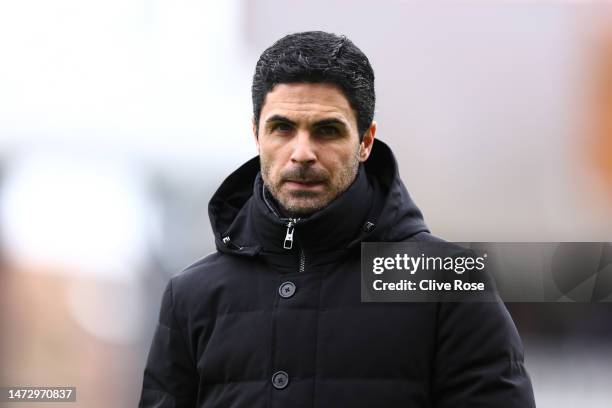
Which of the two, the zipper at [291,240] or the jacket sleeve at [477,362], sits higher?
the zipper at [291,240]

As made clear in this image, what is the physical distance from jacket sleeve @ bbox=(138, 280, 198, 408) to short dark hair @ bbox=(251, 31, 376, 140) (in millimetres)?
490

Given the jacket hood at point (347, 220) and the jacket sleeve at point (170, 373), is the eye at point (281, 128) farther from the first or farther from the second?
the jacket sleeve at point (170, 373)

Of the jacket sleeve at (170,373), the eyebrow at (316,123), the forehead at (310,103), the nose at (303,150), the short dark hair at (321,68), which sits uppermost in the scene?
the short dark hair at (321,68)

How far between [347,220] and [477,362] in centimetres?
37

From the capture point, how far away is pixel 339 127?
1700 mm

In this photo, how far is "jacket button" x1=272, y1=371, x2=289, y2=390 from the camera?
161 centimetres

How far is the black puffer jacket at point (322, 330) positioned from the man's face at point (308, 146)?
4 cm

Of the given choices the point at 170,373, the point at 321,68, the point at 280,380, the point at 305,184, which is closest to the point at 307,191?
the point at 305,184

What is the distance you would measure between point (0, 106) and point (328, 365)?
1.73 meters

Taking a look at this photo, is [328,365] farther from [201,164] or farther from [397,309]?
[201,164]

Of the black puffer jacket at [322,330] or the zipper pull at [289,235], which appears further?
the zipper pull at [289,235]

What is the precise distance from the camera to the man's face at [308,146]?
168 cm

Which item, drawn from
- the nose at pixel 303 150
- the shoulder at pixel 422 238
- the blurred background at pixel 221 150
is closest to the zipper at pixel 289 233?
the nose at pixel 303 150

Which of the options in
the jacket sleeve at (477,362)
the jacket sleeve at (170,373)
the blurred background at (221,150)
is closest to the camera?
the jacket sleeve at (477,362)
